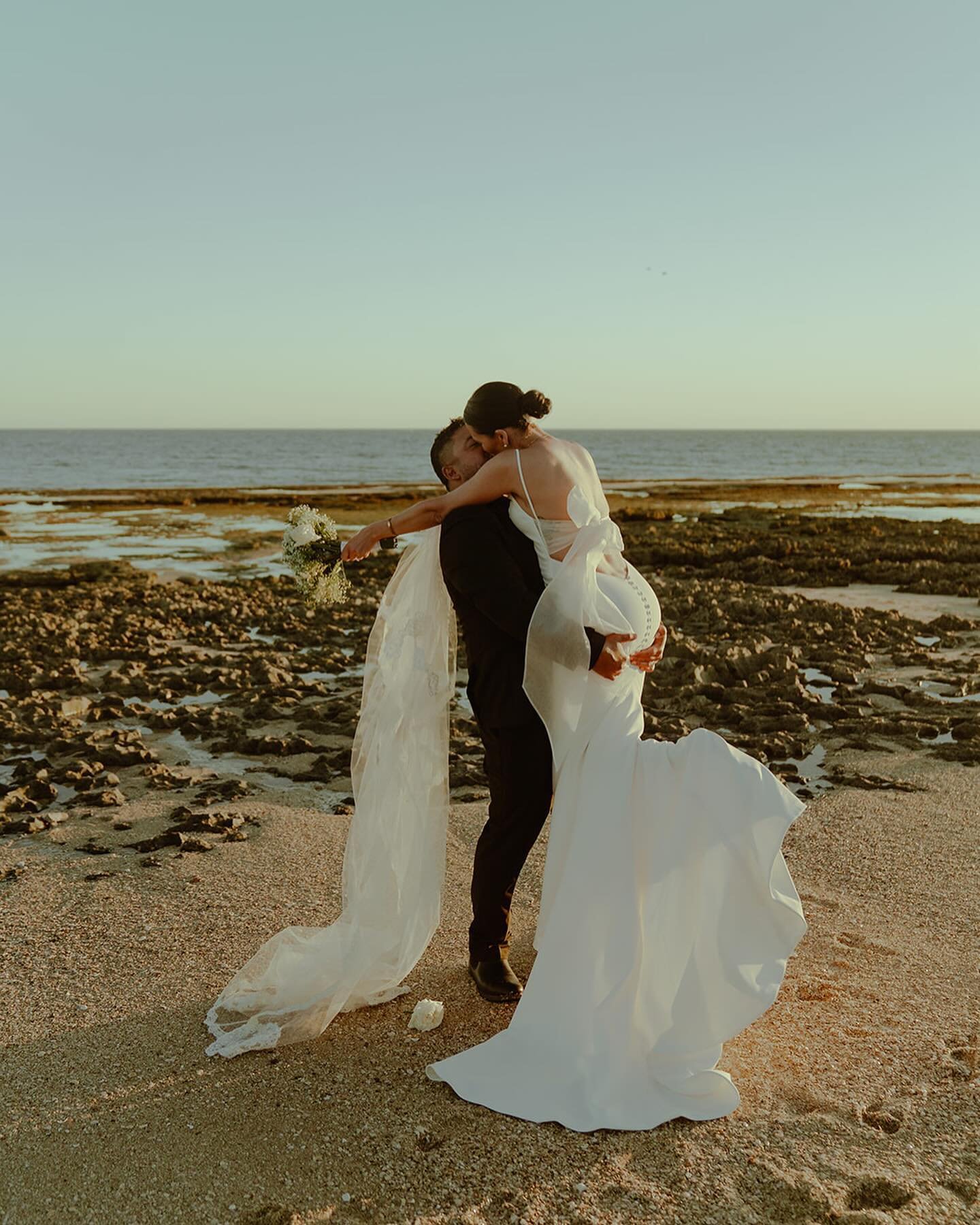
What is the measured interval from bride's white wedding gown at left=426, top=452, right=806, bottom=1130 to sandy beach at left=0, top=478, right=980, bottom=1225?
0.14 m

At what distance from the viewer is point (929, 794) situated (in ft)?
23.6

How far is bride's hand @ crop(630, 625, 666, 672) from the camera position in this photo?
3973 mm

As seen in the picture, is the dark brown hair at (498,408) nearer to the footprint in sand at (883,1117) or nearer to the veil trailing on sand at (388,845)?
the veil trailing on sand at (388,845)

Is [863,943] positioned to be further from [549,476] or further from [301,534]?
[301,534]

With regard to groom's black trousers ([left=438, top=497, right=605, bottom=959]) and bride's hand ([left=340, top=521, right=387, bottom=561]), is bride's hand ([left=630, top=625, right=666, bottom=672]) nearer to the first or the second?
groom's black trousers ([left=438, top=497, right=605, bottom=959])

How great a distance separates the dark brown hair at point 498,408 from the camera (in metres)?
3.99

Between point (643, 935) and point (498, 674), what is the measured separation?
111 centimetres

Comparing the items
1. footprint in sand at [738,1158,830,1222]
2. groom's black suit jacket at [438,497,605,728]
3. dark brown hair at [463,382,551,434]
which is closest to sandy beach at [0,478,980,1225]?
footprint in sand at [738,1158,830,1222]

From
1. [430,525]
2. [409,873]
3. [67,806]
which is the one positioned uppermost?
[430,525]

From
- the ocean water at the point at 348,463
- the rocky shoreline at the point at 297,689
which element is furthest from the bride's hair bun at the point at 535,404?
the ocean water at the point at 348,463

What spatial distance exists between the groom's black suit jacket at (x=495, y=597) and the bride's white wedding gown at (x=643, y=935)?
0.16 metres

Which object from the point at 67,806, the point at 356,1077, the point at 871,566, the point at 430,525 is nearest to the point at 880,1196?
the point at 356,1077

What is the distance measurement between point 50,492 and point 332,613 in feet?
125

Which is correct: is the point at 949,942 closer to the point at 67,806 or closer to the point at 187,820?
the point at 187,820
